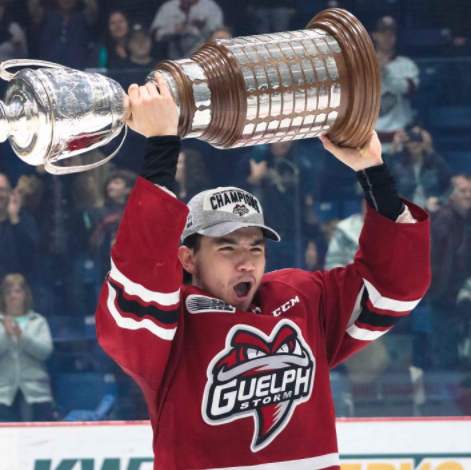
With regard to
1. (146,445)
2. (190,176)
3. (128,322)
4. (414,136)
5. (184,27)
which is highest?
(184,27)

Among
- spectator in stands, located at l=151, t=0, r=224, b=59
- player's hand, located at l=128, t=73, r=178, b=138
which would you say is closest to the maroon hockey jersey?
player's hand, located at l=128, t=73, r=178, b=138

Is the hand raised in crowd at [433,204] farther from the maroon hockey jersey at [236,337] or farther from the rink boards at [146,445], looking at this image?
the maroon hockey jersey at [236,337]

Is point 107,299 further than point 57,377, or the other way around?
point 57,377

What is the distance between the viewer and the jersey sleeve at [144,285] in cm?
145

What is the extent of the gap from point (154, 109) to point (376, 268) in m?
0.70

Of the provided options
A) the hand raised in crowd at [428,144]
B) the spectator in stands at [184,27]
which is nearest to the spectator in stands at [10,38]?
the spectator in stands at [184,27]

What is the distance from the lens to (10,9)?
3.69 m

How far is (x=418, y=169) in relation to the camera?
3.64 m

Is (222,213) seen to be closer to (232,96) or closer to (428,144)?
(232,96)

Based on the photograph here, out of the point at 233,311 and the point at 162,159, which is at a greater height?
the point at 162,159

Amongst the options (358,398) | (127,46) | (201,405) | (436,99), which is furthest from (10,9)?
(201,405)

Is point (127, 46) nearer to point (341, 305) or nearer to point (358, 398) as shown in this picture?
point (358, 398)

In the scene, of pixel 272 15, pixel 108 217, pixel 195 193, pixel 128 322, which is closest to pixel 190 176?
pixel 195 193

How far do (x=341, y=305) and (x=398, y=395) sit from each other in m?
1.80
